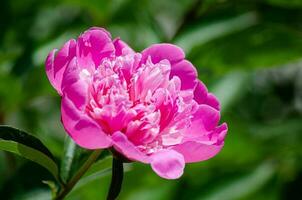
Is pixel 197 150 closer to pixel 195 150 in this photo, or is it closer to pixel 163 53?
pixel 195 150

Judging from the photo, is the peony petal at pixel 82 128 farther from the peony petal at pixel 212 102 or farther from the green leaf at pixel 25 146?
the peony petal at pixel 212 102

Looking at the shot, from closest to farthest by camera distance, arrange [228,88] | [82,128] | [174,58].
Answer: [82,128] → [174,58] → [228,88]

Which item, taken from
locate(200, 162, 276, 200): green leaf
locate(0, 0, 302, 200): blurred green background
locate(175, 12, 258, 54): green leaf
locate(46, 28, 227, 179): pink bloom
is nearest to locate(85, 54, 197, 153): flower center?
locate(46, 28, 227, 179): pink bloom

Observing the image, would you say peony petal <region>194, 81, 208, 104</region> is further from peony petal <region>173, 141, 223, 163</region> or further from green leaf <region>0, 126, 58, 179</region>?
green leaf <region>0, 126, 58, 179</region>

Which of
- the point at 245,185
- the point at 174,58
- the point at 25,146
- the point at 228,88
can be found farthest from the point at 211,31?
the point at 25,146

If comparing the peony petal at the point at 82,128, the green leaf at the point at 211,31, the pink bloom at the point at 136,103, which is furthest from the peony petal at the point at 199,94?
the green leaf at the point at 211,31
